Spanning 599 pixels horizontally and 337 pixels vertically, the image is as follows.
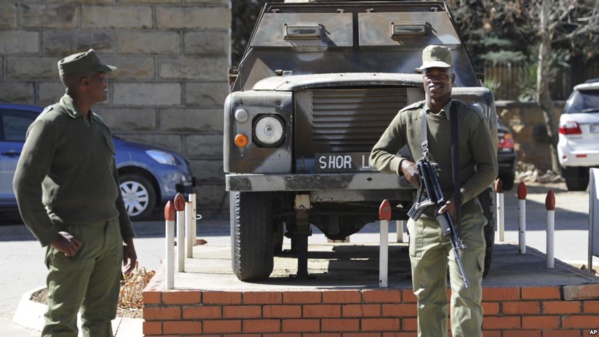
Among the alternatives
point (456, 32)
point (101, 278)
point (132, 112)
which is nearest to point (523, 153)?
point (132, 112)

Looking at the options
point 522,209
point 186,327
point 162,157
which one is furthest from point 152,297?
point 162,157

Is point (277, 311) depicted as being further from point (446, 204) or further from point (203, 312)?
point (446, 204)

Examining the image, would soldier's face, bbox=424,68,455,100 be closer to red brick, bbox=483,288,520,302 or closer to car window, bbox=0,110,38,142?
red brick, bbox=483,288,520,302

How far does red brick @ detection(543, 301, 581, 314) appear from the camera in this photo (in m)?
7.45

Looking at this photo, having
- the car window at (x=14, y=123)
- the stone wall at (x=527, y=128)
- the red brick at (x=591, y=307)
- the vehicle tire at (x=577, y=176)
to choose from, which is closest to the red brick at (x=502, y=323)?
the red brick at (x=591, y=307)

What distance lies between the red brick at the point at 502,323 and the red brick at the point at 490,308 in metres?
0.03

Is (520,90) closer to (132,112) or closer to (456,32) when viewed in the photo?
(132,112)

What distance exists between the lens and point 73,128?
19.1ft

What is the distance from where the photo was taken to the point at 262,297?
7344 millimetres

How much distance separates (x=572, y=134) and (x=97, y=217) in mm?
14631

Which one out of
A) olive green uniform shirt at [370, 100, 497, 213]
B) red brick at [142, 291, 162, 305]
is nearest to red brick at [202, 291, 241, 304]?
red brick at [142, 291, 162, 305]

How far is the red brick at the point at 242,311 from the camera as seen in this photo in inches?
289

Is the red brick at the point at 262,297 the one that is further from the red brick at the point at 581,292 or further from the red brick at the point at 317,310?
the red brick at the point at 581,292

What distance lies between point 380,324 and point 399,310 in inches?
5.7
